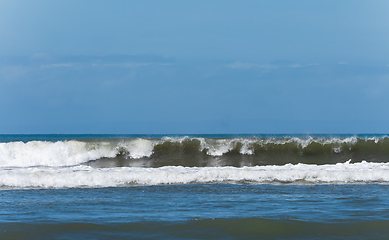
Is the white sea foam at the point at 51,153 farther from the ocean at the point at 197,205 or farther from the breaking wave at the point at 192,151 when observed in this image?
the ocean at the point at 197,205

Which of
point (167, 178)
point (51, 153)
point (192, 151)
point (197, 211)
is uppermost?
point (192, 151)

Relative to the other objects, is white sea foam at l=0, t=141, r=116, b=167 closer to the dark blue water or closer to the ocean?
the ocean

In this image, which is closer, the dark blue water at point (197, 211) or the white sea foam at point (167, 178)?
the dark blue water at point (197, 211)

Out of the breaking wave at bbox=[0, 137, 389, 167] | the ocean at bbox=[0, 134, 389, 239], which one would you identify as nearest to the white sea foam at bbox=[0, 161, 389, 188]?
the ocean at bbox=[0, 134, 389, 239]

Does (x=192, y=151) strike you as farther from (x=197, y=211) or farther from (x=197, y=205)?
(x=197, y=211)

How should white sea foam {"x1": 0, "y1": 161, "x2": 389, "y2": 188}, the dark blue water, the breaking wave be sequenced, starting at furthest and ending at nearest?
1. the breaking wave
2. white sea foam {"x1": 0, "y1": 161, "x2": 389, "y2": 188}
3. the dark blue water

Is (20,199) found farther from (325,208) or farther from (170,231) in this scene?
(325,208)

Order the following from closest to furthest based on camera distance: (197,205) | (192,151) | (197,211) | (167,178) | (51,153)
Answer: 1. (197,211)
2. (197,205)
3. (167,178)
4. (51,153)
5. (192,151)

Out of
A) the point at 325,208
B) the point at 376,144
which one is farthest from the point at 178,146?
the point at 325,208

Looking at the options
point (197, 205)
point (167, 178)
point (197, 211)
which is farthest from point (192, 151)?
point (197, 211)

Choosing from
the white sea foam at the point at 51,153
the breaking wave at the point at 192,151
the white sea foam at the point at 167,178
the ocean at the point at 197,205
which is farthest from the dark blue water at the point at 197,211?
the white sea foam at the point at 51,153

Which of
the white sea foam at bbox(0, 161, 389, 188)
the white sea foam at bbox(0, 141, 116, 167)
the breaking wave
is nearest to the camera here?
the white sea foam at bbox(0, 161, 389, 188)

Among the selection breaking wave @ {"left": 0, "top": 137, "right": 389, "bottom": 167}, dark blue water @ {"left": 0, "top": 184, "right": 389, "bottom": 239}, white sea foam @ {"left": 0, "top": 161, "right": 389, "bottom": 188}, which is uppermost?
breaking wave @ {"left": 0, "top": 137, "right": 389, "bottom": 167}

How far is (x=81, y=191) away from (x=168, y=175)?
2575 mm
